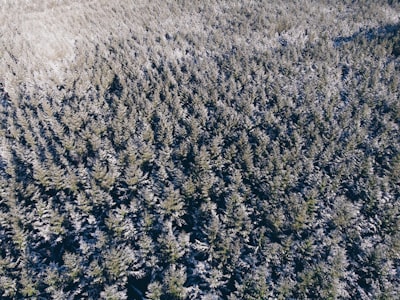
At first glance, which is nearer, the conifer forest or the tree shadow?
the conifer forest

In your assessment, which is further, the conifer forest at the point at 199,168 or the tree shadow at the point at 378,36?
the tree shadow at the point at 378,36

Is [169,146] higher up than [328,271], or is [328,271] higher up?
[169,146]

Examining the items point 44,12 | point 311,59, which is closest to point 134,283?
point 311,59

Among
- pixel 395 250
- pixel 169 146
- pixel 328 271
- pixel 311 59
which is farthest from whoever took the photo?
pixel 311 59

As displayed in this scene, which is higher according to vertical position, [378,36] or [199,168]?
[378,36]

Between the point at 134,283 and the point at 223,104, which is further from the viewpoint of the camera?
the point at 223,104

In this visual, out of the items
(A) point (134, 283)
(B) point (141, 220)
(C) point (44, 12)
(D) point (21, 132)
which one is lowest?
(A) point (134, 283)

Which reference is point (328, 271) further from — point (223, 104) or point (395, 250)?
point (223, 104)

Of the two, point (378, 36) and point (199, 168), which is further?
point (378, 36)
